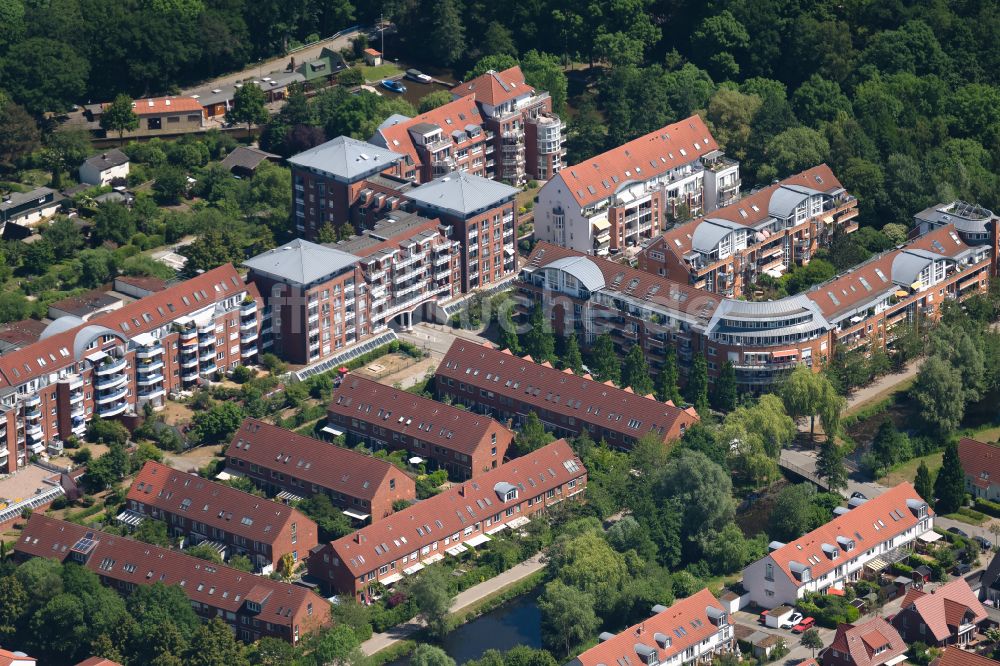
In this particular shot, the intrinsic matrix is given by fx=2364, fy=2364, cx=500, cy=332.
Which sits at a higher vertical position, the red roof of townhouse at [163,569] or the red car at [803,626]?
the red roof of townhouse at [163,569]

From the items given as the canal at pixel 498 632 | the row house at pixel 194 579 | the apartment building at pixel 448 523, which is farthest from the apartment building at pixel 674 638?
the row house at pixel 194 579

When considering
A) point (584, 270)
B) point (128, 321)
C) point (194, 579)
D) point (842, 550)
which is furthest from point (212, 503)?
point (842, 550)

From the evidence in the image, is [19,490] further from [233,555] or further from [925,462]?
[925,462]

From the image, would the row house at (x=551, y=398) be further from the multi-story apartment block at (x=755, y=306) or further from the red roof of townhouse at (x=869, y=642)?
the red roof of townhouse at (x=869, y=642)

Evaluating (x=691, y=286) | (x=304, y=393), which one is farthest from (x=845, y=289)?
(x=304, y=393)

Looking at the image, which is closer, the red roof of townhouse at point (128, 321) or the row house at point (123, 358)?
the row house at point (123, 358)

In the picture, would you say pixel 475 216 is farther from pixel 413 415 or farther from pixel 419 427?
pixel 419 427
